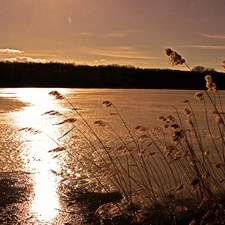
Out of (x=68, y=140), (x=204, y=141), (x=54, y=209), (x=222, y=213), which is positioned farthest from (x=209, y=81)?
(x=68, y=140)

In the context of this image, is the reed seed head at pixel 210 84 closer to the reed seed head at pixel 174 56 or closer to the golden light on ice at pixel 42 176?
the reed seed head at pixel 174 56

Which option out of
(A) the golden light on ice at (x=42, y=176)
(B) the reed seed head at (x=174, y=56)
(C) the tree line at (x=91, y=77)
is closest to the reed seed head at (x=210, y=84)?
(B) the reed seed head at (x=174, y=56)

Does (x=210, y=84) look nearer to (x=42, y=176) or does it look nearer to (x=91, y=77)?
(x=42, y=176)

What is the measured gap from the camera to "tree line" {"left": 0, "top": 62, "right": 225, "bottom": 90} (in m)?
56.7

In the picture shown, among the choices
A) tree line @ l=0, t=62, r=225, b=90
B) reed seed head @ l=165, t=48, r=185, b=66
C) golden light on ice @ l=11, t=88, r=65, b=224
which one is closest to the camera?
reed seed head @ l=165, t=48, r=185, b=66

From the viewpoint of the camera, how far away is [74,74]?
65.6 metres

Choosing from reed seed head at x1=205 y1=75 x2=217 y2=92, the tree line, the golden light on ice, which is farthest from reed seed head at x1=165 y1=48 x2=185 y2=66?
the tree line

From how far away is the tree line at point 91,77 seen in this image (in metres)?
56.7

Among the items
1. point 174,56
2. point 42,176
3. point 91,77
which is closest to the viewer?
point 174,56

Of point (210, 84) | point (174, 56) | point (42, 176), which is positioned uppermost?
point (174, 56)

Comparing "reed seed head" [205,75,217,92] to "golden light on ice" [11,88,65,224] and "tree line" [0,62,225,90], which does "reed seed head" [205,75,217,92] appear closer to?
"golden light on ice" [11,88,65,224]

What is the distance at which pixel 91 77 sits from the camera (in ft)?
206

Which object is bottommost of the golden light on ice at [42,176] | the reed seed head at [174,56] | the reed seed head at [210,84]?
the golden light on ice at [42,176]

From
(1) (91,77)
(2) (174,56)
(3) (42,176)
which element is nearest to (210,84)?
(2) (174,56)
